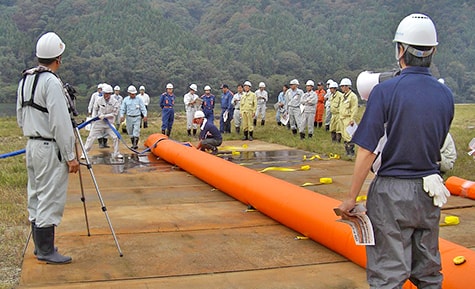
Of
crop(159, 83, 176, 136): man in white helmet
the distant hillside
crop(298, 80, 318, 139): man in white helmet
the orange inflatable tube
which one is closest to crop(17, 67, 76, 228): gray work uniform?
the orange inflatable tube

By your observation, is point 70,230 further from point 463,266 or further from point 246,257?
point 463,266

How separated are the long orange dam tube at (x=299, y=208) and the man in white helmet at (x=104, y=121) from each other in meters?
3.40

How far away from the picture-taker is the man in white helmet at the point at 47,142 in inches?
191

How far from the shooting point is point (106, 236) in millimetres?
5941

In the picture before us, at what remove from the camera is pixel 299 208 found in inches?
234

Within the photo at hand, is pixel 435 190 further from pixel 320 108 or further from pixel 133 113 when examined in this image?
pixel 320 108

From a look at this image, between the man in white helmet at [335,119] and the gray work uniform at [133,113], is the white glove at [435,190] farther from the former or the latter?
the man in white helmet at [335,119]

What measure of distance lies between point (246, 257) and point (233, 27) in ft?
353

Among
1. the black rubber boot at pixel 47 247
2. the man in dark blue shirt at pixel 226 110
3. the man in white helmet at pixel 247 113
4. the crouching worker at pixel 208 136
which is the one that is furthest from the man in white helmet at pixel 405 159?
the man in dark blue shirt at pixel 226 110

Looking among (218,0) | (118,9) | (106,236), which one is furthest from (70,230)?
(218,0)

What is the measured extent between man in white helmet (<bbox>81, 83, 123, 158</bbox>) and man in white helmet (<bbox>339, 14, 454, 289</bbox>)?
31.1ft

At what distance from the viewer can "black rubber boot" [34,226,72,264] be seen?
499cm

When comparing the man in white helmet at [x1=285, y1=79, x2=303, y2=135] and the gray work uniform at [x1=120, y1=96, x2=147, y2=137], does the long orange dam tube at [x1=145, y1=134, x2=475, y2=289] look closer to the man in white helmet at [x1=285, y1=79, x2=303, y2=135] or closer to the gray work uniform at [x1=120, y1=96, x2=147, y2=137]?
the gray work uniform at [x1=120, y1=96, x2=147, y2=137]

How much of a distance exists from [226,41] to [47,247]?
3948 inches
